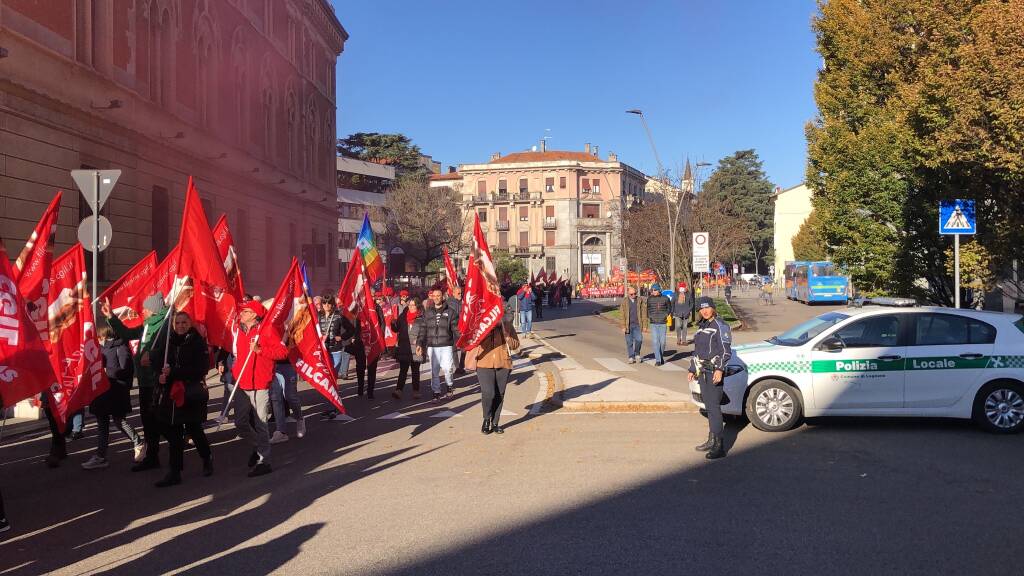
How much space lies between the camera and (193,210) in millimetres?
9016

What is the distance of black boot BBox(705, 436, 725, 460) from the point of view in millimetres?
8156

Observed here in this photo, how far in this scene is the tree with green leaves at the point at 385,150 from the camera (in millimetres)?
76562

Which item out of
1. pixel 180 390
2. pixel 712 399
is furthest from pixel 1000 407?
pixel 180 390

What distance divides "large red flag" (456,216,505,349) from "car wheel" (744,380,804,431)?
3204mm

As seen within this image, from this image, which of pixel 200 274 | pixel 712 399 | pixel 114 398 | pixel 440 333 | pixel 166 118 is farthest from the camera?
pixel 166 118

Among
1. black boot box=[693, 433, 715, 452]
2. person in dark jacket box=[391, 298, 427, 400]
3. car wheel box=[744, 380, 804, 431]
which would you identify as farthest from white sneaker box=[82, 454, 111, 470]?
car wheel box=[744, 380, 804, 431]

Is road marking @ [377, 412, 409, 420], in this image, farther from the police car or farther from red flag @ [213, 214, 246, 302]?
the police car

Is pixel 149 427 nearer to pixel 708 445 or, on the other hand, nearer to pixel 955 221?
pixel 708 445

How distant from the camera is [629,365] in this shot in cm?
1788

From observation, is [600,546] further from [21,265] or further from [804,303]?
[804,303]

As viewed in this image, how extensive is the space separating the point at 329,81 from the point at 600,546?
145ft

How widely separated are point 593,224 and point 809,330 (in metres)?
86.6

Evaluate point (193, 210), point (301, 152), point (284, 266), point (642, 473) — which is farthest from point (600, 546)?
point (301, 152)

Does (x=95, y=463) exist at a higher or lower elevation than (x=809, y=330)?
lower
